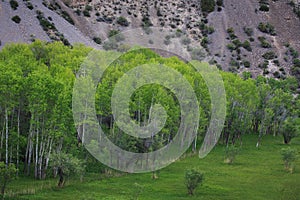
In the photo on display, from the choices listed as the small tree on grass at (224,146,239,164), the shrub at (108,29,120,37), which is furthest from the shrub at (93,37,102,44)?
the small tree on grass at (224,146,239,164)

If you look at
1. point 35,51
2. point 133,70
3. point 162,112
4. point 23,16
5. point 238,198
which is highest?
point 23,16

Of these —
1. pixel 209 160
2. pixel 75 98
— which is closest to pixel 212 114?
pixel 209 160

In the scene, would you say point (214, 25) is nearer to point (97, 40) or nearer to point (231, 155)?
point (97, 40)

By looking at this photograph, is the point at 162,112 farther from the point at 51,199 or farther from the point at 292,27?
the point at 292,27

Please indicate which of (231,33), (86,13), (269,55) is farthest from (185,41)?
(86,13)

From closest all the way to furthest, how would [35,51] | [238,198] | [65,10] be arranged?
[238,198], [35,51], [65,10]

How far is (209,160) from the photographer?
221 ft

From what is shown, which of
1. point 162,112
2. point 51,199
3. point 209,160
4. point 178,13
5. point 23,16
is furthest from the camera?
point 178,13

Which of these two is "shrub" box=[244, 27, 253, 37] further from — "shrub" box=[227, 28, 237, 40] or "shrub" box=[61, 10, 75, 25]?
"shrub" box=[61, 10, 75, 25]

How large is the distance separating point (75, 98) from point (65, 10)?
10249cm

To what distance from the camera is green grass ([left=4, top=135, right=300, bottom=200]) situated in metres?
44.0

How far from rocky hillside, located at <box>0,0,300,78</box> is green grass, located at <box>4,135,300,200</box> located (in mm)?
74831

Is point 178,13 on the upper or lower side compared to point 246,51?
A: upper

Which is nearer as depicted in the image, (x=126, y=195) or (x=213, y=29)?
(x=126, y=195)
